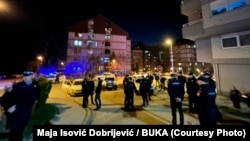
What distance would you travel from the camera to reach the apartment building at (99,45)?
49.2 m

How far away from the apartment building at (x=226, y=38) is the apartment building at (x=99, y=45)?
1314 inches

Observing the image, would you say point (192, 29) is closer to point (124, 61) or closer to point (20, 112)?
point (20, 112)

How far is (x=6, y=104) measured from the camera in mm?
4059

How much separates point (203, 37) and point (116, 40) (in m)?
43.4

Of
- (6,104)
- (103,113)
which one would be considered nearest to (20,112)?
(6,104)

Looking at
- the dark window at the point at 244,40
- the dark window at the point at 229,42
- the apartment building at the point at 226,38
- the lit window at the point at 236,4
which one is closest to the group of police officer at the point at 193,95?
the apartment building at the point at 226,38

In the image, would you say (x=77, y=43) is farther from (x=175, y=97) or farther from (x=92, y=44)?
(x=175, y=97)

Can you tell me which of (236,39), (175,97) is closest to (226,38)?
(236,39)

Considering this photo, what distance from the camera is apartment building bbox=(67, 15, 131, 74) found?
49.2 m

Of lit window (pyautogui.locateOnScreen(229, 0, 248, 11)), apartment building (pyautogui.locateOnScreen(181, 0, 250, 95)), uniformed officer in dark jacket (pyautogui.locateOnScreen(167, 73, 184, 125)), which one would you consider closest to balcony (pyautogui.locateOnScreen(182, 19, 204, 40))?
apartment building (pyautogui.locateOnScreen(181, 0, 250, 95))

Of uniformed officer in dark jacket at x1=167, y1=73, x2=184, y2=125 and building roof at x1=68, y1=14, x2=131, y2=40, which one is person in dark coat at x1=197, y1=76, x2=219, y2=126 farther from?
building roof at x1=68, y1=14, x2=131, y2=40

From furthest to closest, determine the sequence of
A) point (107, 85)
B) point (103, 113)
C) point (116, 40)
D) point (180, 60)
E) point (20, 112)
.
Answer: point (180, 60) → point (116, 40) → point (107, 85) → point (103, 113) → point (20, 112)

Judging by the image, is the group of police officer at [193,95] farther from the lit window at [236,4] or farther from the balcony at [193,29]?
the balcony at [193,29]

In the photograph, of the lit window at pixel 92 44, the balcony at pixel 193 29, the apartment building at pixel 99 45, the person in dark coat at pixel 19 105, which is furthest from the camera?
the lit window at pixel 92 44
